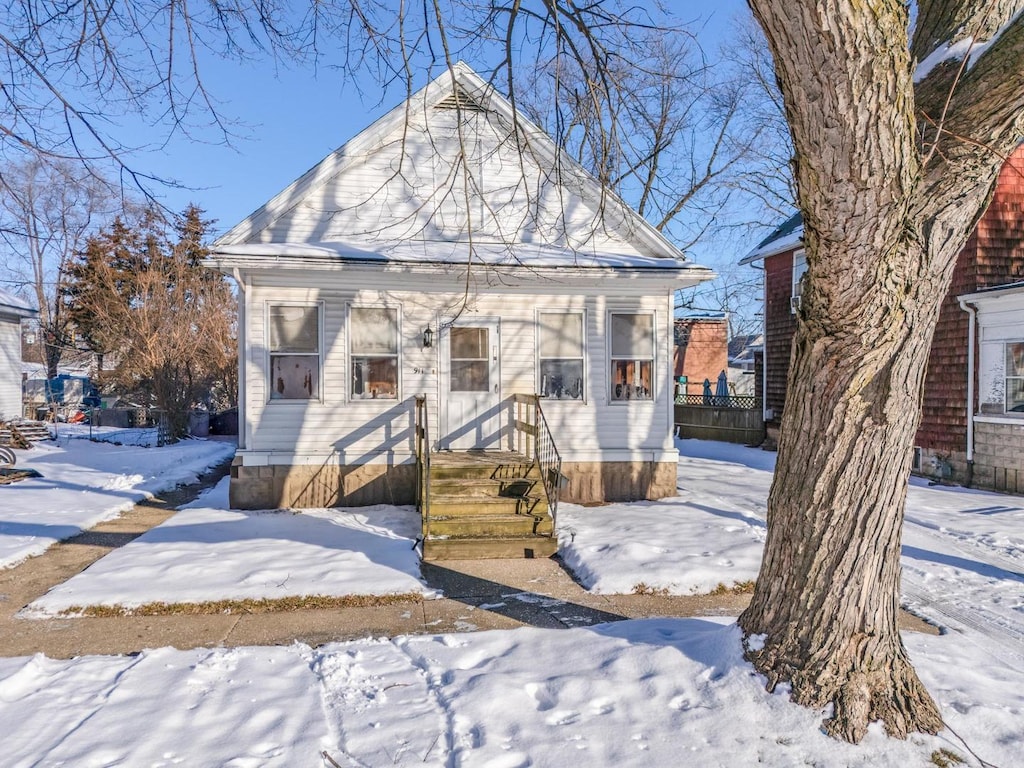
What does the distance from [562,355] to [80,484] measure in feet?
27.9

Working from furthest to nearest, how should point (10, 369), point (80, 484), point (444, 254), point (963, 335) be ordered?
point (10, 369) → point (963, 335) → point (80, 484) → point (444, 254)

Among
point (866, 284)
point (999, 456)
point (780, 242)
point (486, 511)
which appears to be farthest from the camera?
point (780, 242)

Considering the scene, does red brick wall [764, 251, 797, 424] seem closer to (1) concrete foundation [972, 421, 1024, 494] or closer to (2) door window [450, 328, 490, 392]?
(1) concrete foundation [972, 421, 1024, 494]

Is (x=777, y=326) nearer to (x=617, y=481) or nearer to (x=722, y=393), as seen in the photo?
(x=722, y=393)

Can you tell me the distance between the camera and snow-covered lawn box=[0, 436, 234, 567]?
8016mm

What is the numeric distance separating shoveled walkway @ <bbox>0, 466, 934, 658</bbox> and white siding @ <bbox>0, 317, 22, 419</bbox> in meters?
16.8

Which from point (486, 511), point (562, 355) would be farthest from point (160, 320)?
point (486, 511)

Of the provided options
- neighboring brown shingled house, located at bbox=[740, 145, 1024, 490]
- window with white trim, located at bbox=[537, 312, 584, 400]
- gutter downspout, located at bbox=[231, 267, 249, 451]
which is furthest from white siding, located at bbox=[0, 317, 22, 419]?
neighboring brown shingled house, located at bbox=[740, 145, 1024, 490]

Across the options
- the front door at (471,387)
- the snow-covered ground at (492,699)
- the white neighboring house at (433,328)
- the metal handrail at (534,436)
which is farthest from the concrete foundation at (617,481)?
the snow-covered ground at (492,699)

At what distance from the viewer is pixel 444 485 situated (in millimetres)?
8070

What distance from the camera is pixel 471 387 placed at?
975 centimetres

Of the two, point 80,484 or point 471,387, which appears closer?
point 471,387

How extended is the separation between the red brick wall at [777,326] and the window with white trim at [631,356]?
757cm

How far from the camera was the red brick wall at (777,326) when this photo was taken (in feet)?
53.8
